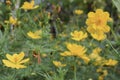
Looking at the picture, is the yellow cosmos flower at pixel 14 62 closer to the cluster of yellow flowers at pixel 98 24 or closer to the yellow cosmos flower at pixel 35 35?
the yellow cosmos flower at pixel 35 35

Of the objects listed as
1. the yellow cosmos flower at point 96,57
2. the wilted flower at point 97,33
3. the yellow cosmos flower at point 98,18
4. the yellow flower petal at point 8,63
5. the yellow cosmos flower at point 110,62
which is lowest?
the yellow cosmos flower at point 110,62

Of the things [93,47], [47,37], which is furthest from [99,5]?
[47,37]

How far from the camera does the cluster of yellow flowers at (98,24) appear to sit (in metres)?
1.82

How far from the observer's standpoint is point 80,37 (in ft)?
6.24

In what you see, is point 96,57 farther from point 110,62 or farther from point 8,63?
point 8,63

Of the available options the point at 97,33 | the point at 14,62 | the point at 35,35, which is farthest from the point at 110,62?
the point at 14,62

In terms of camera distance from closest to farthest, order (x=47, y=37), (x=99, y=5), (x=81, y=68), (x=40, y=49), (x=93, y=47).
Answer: (x=40, y=49), (x=47, y=37), (x=81, y=68), (x=93, y=47), (x=99, y=5)

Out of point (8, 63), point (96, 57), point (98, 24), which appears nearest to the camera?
point (8, 63)

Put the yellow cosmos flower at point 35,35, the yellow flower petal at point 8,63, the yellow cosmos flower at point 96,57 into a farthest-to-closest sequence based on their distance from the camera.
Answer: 1. the yellow cosmos flower at point 96,57
2. the yellow cosmos flower at point 35,35
3. the yellow flower petal at point 8,63

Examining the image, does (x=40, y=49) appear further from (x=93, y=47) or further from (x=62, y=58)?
(x=93, y=47)

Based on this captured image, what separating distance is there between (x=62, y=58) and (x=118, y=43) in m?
0.26

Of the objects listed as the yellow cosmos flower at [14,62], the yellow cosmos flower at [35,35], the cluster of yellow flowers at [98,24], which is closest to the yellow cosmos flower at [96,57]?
the cluster of yellow flowers at [98,24]

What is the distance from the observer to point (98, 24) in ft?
5.98

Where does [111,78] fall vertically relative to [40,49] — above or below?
below
